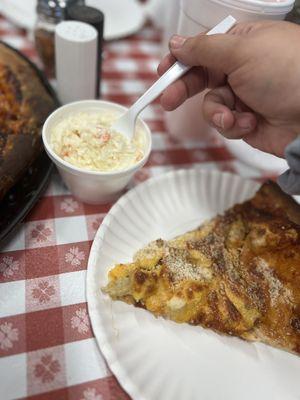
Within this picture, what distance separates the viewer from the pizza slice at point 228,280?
0.86 meters

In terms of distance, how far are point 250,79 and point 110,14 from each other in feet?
4.09

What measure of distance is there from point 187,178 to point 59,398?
0.72 metres

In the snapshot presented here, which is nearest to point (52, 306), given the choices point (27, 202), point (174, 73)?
point (27, 202)

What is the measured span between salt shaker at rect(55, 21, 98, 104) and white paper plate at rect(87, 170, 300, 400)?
469 millimetres

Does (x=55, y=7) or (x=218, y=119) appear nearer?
(x=218, y=119)

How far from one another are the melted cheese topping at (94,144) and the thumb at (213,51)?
274 millimetres

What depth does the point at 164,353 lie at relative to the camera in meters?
0.81

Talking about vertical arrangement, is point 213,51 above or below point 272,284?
above

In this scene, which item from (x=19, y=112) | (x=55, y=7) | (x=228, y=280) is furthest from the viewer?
(x=55, y=7)

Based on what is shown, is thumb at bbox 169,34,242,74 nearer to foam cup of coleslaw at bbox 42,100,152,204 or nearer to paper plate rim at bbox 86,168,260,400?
foam cup of coleslaw at bbox 42,100,152,204

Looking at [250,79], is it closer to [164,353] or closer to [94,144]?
[94,144]

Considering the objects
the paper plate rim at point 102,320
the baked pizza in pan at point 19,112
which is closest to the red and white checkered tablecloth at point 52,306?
the paper plate rim at point 102,320

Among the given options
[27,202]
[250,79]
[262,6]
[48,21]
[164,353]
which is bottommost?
[164,353]

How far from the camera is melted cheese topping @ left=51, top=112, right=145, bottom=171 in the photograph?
0.96m
